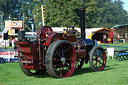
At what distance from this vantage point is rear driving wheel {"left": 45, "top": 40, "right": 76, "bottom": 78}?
7.82 meters

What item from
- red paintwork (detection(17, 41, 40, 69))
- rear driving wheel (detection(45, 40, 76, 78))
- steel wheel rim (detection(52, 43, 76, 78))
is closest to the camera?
rear driving wheel (detection(45, 40, 76, 78))

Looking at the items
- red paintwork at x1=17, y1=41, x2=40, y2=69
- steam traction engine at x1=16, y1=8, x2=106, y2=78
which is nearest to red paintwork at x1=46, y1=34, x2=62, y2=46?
steam traction engine at x1=16, y1=8, x2=106, y2=78

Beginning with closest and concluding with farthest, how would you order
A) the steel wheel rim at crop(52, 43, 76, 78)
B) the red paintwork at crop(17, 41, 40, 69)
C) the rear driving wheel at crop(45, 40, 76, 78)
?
1. the rear driving wheel at crop(45, 40, 76, 78)
2. the red paintwork at crop(17, 41, 40, 69)
3. the steel wheel rim at crop(52, 43, 76, 78)

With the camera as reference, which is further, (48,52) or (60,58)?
(60,58)

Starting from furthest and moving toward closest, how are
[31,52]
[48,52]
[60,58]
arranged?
[60,58] < [31,52] < [48,52]

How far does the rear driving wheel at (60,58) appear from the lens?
308 inches

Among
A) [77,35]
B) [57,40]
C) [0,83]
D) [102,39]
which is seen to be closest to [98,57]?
[77,35]

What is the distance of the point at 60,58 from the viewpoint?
8.41m

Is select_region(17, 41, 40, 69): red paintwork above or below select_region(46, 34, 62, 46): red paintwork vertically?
below

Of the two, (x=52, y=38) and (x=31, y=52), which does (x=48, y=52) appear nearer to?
(x=31, y=52)

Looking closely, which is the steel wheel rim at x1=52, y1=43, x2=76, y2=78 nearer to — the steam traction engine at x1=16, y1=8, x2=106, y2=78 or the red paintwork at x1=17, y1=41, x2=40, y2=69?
the steam traction engine at x1=16, y1=8, x2=106, y2=78

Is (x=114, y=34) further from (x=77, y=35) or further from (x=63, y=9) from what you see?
(x=77, y=35)

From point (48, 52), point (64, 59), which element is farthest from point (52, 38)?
point (64, 59)

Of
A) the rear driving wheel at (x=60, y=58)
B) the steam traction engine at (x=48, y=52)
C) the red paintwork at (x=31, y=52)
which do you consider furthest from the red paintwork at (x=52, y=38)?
the red paintwork at (x=31, y=52)
